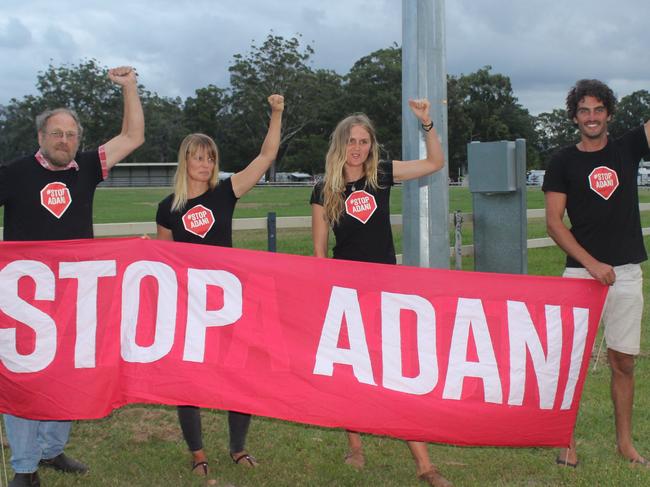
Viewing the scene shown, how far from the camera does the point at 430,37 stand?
590 cm

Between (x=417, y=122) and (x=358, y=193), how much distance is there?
161 cm

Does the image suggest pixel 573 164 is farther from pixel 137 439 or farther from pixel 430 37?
pixel 137 439

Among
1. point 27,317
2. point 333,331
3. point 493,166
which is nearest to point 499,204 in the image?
point 493,166

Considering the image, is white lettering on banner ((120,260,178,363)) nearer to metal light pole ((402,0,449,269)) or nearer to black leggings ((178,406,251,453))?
black leggings ((178,406,251,453))

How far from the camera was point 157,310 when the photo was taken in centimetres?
428

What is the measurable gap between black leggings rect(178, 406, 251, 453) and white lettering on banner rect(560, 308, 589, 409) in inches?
75.8

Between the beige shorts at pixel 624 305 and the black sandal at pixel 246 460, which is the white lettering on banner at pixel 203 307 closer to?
the black sandal at pixel 246 460

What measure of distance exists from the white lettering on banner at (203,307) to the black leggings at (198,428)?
1.70ft

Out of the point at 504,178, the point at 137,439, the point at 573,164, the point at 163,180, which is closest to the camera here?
the point at 573,164

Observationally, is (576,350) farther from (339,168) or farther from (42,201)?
(42,201)

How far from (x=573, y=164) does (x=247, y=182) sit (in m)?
1.93

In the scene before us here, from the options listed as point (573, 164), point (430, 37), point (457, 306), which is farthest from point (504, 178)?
point (457, 306)

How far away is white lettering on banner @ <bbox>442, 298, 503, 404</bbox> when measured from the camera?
13.6 ft

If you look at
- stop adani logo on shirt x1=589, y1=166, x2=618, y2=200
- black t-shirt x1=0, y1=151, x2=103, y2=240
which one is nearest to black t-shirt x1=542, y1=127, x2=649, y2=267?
stop adani logo on shirt x1=589, y1=166, x2=618, y2=200
